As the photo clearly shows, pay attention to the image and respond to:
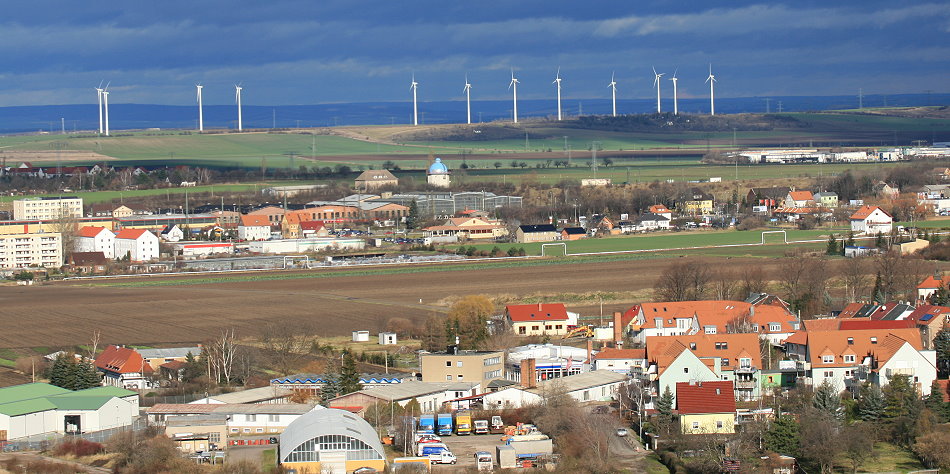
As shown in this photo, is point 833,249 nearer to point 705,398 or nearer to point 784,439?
point 705,398

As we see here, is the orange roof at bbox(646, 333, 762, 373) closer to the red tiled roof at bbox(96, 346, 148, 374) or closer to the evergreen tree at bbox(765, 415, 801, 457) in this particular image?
the evergreen tree at bbox(765, 415, 801, 457)

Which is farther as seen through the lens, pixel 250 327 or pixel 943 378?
pixel 250 327

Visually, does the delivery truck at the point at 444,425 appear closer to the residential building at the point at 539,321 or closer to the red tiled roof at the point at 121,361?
the red tiled roof at the point at 121,361

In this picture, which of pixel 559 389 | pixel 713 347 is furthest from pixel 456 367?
pixel 713 347

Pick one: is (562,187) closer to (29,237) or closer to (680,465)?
(29,237)

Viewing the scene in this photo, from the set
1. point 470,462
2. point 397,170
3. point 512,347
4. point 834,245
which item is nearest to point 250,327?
point 512,347

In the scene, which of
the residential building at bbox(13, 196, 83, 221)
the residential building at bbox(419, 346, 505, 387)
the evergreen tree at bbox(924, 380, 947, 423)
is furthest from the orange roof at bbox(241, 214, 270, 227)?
the evergreen tree at bbox(924, 380, 947, 423)

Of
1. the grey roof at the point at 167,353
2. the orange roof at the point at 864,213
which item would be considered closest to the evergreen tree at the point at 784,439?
the grey roof at the point at 167,353

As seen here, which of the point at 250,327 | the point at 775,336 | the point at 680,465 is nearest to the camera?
the point at 680,465
